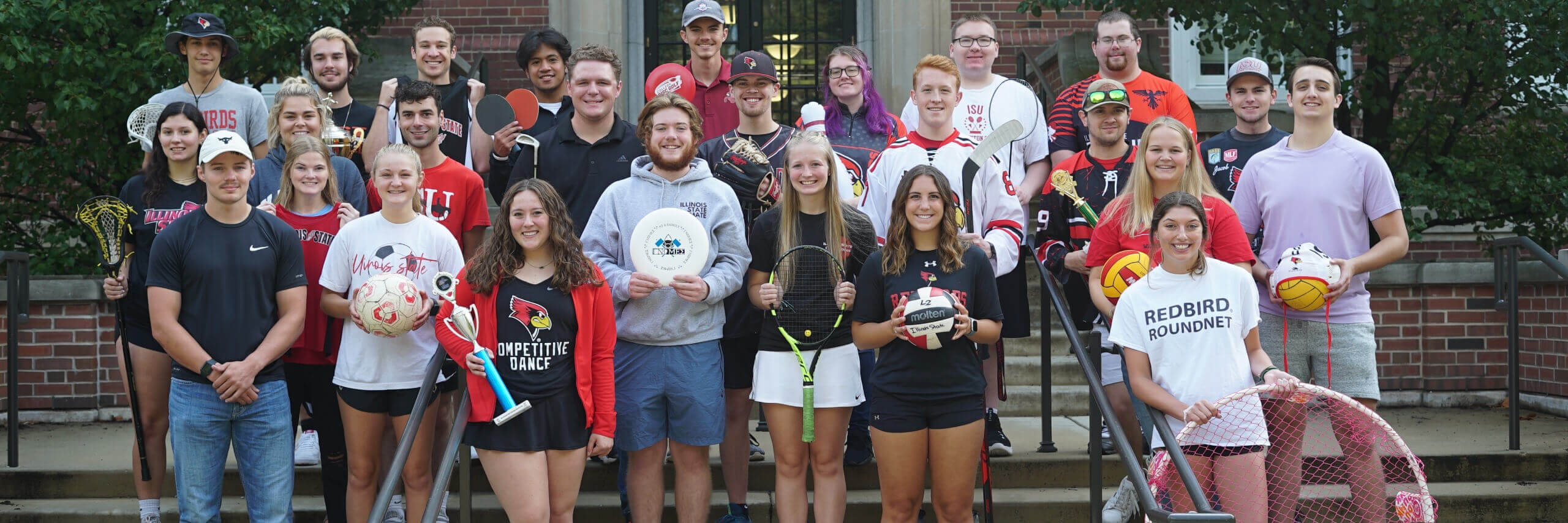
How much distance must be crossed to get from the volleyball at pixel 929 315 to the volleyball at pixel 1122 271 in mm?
747

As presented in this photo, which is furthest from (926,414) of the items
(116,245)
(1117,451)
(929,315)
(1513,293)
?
(1513,293)

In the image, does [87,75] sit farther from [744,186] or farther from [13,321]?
[744,186]

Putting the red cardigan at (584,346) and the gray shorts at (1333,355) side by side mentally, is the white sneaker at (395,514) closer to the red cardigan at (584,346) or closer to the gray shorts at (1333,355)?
the red cardigan at (584,346)

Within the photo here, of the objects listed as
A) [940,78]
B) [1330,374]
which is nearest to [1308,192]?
[1330,374]

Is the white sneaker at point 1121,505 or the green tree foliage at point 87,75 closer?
the white sneaker at point 1121,505

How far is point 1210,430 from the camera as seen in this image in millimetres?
4234

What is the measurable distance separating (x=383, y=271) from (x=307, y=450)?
148cm

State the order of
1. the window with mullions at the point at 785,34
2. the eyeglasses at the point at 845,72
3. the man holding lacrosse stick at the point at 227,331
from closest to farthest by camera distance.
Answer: the man holding lacrosse stick at the point at 227,331 < the eyeglasses at the point at 845,72 < the window with mullions at the point at 785,34

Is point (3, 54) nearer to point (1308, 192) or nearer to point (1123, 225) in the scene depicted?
point (1123, 225)

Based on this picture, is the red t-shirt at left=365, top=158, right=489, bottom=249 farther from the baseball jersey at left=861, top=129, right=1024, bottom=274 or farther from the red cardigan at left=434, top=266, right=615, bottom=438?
the baseball jersey at left=861, top=129, right=1024, bottom=274

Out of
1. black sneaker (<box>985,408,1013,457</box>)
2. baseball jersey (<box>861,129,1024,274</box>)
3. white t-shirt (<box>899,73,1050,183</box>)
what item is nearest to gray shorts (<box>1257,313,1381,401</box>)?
baseball jersey (<box>861,129,1024,274</box>)

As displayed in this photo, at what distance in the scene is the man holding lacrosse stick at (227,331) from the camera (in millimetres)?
4539

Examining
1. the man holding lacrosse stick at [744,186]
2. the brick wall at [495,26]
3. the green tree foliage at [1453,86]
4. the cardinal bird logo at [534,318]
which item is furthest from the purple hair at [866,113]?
the brick wall at [495,26]

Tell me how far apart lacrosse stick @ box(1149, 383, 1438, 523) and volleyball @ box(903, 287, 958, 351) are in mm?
840
